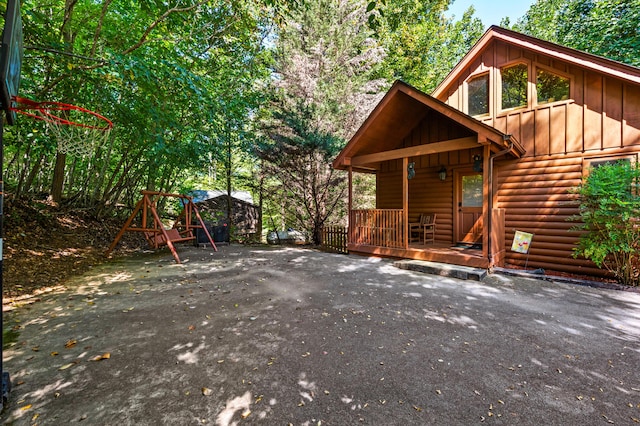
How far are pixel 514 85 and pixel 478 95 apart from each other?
36.3 inches

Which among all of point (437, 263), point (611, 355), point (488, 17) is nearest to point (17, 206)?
point (437, 263)

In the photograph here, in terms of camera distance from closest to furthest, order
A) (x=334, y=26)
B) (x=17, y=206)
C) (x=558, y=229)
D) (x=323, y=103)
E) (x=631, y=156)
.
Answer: (x=631, y=156)
(x=558, y=229)
(x=17, y=206)
(x=323, y=103)
(x=334, y=26)

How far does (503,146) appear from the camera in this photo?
19.9ft

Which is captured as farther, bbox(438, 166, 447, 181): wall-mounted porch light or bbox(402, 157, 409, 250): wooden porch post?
bbox(438, 166, 447, 181): wall-mounted porch light

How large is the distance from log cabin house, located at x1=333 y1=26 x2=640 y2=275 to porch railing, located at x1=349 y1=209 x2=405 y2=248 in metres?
0.03

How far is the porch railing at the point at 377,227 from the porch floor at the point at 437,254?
6.6 inches

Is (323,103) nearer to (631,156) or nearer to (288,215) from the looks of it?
(288,215)

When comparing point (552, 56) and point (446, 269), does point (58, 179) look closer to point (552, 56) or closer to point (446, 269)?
point (446, 269)

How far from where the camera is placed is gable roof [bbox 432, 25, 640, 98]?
5.64m

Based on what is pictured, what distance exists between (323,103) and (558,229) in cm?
822

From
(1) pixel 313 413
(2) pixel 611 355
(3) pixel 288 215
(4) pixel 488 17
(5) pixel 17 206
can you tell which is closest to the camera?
(1) pixel 313 413

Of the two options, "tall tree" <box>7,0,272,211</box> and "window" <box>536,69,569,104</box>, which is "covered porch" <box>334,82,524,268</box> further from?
"tall tree" <box>7,0,272,211</box>

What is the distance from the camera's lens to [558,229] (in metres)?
6.57

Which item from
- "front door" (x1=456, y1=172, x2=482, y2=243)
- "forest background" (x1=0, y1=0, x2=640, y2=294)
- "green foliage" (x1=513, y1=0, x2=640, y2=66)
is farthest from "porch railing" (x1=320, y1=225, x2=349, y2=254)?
"green foliage" (x1=513, y1=0, x2=640, y2=66)
